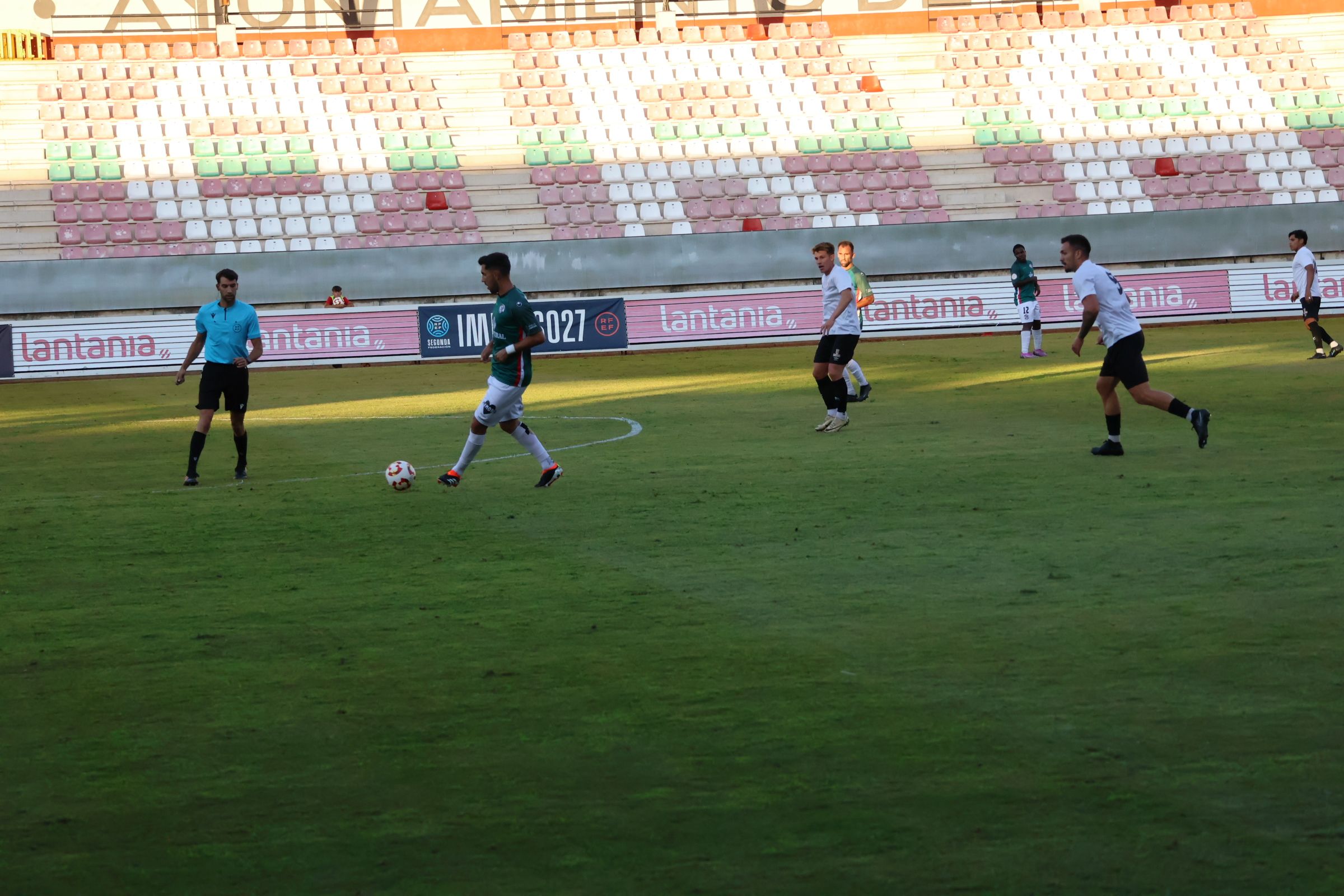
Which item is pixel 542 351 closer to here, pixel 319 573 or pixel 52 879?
pixel 319 573

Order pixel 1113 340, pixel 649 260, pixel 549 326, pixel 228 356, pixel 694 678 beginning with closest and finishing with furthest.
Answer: pixel 694 678 < pixel 1113 340 < pixel 228 356 < pixel 549 326 < pixel 649 260

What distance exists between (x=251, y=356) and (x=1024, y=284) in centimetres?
1640

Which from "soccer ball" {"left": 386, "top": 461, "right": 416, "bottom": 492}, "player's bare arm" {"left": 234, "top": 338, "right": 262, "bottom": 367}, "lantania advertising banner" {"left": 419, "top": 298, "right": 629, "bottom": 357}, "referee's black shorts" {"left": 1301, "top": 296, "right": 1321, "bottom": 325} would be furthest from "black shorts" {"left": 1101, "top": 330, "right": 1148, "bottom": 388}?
"lantania advertising banner" {"left": 419, "top": 298, "right": 629, "bottom": 357}

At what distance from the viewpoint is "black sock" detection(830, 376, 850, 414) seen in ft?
54.3

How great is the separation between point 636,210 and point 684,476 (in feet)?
84.6

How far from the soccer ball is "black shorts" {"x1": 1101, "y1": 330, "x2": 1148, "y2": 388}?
6.28 m

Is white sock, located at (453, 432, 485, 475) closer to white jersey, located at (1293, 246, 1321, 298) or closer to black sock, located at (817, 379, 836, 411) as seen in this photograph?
black sock, located at (817, 379, 836, 411)

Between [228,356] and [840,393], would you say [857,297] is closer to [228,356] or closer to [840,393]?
[840,393]

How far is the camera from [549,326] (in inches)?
1257

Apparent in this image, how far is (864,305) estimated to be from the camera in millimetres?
20469

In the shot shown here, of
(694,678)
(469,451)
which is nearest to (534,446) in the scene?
(469,451)

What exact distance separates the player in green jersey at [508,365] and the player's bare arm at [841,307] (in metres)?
4.72

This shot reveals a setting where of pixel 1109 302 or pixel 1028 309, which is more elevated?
pixel 1028 309

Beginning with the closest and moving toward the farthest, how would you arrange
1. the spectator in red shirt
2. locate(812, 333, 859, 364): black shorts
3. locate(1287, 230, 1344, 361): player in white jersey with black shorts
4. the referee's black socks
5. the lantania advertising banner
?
1. the referee's black socks
2. locate(812, 333, 859, 364): black shorts
3. locate(1287, 230, 1344, 361): player in white jersey with black shorts
4. the lantania advertising banner
5. the spectator in red shirt
